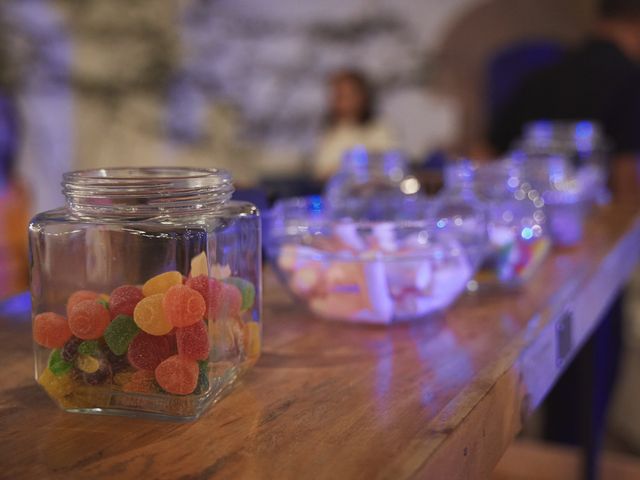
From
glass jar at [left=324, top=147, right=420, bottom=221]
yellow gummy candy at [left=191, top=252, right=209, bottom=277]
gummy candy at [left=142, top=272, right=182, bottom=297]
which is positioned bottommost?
gummy candy at [left=142, top=272, right=182, bottom=297]

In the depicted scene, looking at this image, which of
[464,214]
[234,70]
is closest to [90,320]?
[464,214]

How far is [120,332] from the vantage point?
0.65 m

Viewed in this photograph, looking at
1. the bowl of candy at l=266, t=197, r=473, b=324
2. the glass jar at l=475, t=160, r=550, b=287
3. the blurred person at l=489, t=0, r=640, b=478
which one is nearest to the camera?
the bowl of candy at l=266, t=197, r=473, b=324

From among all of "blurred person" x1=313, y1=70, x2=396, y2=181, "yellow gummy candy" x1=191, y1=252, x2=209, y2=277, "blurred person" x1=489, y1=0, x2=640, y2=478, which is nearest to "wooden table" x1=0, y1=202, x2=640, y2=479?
"yellow gummy candy" x1=191, y1=252, x2=209, y2=277

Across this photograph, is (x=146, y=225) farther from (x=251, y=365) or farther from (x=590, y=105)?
(x=590, y=105)

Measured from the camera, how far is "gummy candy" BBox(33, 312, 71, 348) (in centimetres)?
68

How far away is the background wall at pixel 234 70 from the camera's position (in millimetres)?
5246

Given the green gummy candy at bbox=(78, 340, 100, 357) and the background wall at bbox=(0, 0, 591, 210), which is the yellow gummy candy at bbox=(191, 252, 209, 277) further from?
the background wall at bbox=(0, 0, 591, 210)

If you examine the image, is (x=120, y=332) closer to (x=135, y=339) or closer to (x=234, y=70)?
(x=135, y=339)

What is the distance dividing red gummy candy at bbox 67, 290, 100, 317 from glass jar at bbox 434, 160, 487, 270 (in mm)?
467

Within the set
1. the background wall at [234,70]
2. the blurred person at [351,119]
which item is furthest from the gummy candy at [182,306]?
the background wall at [234,70]

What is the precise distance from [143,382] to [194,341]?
0.05 meters

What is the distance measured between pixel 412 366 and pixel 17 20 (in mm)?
4841

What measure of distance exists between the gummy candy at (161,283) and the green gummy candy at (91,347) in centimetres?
6
